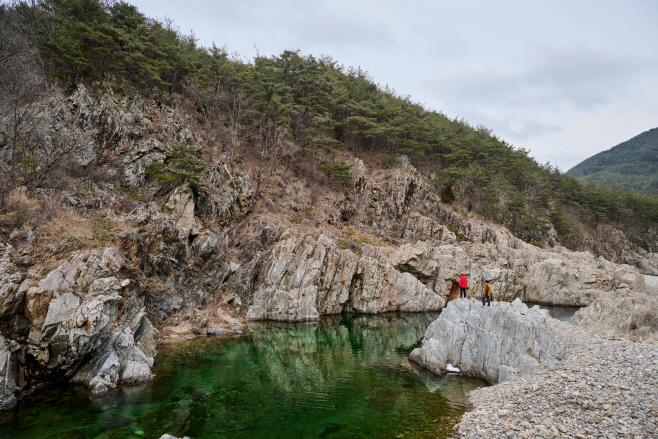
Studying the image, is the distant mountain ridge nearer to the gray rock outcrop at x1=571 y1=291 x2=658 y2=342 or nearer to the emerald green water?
the gray rock outcrop at x1=571 y1=291 x2=658 y2=342

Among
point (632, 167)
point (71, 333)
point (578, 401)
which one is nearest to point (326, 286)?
point (71, 333)

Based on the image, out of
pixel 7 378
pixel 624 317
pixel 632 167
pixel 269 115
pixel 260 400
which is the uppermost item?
pixel 632 167

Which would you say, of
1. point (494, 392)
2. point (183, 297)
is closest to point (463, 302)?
point (494, 392)

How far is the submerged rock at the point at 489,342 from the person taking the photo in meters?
15.4

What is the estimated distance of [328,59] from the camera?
6431 centimetres

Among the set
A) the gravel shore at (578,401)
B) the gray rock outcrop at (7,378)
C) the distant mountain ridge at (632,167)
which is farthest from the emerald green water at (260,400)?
the distant mountain ridge at (632,167)

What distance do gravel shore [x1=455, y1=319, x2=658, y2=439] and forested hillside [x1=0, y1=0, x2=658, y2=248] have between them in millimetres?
26299

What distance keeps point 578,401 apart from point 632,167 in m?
211

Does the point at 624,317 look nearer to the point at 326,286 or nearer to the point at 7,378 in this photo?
the point at 326,286

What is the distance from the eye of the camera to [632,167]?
514 ft

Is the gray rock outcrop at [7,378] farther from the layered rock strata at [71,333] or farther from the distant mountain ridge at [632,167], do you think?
the distant mountain ridge at [632,167]

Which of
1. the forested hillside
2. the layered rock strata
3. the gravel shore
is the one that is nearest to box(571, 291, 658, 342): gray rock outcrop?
the gravel shore

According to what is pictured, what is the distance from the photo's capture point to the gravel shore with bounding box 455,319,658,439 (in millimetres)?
9262

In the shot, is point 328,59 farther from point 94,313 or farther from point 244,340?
point 94,313
